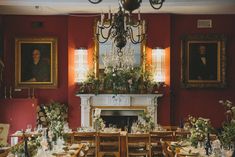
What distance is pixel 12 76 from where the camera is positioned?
41.6 ft

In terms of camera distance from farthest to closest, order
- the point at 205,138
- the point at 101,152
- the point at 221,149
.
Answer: the point at 101,152, the point at 205,138, the point at 221,149

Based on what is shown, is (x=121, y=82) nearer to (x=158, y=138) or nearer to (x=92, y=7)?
(x=92, y=7)

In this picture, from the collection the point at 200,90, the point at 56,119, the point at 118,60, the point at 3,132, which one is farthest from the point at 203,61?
the point at 3,132

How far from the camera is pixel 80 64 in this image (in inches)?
489

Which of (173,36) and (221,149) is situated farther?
(173,36)

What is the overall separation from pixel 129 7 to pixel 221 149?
9.64 ft

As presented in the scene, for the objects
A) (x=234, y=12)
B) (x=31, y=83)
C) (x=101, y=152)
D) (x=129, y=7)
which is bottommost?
(x=101, y=152)

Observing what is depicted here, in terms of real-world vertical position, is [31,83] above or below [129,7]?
below

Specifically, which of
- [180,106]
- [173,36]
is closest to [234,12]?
[173,36]

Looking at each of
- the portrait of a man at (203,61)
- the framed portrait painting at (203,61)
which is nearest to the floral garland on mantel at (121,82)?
the framed portrait painting at (203,61)

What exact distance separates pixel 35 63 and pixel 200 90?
166 inches

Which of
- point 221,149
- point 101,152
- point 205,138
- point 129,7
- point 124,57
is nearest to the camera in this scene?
point 129,7

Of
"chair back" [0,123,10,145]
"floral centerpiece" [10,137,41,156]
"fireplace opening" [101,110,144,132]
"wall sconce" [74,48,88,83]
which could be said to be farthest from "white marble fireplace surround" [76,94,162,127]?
"floral centerpiece" [10,137,41,156]

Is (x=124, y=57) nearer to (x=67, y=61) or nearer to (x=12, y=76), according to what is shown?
(x=67, y=61)
